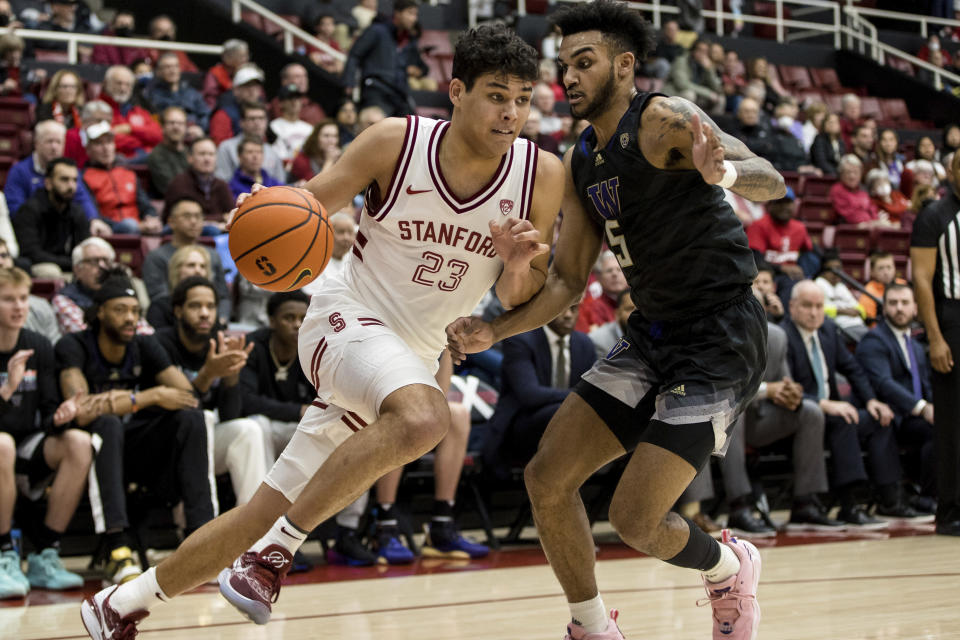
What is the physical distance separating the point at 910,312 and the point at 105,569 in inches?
244

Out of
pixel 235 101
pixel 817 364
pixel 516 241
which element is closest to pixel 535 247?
pixel 516 241

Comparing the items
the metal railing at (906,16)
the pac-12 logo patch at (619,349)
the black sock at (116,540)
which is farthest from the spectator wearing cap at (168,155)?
the metal railing at (906,16)

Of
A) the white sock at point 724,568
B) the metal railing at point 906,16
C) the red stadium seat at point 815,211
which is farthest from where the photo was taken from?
the metal railing at point 906,16

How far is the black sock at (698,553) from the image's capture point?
378 cm

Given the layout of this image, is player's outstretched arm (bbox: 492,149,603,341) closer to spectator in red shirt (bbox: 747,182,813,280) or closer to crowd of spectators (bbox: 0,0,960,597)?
crowd of spectators (bbox: 0,0,960,597)

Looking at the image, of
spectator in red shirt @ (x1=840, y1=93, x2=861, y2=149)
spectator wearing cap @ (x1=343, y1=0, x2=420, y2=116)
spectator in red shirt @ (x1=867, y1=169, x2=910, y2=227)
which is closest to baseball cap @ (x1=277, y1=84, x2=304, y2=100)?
spectator wearing cap @ (x1=343, y1=0, x2=420, y2=116)

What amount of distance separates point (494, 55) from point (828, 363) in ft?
18.2

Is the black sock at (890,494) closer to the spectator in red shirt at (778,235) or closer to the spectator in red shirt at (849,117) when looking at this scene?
the spectator in red shirt at (778,235)

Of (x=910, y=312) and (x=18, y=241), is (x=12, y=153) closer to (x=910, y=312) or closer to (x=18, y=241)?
(x=18, y=241)

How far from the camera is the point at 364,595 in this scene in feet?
18.2

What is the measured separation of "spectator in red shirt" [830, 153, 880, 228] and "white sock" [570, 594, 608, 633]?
1088cm

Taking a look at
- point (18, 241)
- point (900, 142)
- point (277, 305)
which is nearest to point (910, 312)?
point (277, 305)

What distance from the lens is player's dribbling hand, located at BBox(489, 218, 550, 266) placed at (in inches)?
146

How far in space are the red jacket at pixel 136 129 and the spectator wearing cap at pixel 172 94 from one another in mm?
294
